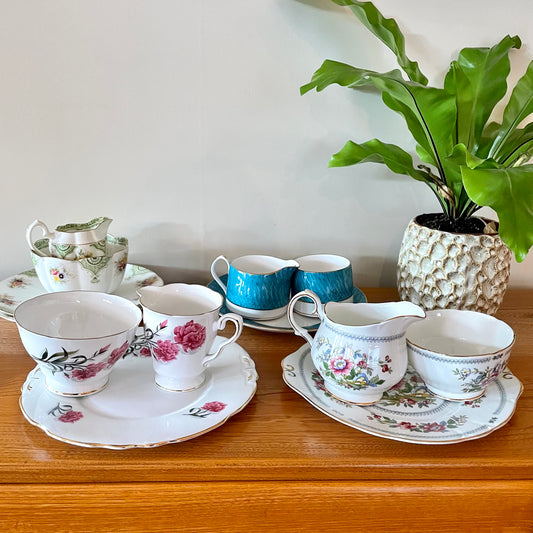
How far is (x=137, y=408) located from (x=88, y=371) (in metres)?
0.07

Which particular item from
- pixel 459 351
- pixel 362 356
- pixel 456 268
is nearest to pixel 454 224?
pixel 456 268

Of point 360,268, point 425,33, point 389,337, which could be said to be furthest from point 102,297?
point 425,33

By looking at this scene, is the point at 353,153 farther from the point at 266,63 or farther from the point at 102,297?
the point at 102,297

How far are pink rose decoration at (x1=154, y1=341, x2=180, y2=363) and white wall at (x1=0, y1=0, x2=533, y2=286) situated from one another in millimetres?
354

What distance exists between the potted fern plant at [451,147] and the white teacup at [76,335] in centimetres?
40

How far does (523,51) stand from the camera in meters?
0.85

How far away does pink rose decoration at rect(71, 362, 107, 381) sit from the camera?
573mm

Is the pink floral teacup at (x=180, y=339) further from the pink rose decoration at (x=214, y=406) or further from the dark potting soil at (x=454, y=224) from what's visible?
the dark potting soil at (x=454, y=224)

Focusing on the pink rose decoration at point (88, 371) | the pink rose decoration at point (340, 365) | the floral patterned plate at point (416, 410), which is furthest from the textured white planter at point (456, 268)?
the pink rose decoration at point (88, 371)

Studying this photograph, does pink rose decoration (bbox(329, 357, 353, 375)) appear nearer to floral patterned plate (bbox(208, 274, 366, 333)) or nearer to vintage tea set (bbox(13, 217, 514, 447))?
vintage tea set (bbox(13, 217, 514, 447))

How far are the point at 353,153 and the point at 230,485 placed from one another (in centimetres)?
49

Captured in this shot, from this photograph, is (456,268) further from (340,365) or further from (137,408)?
(137,408)

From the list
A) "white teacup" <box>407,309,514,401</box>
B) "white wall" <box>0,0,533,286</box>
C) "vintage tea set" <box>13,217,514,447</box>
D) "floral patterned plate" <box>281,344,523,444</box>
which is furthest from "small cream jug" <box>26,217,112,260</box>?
"white teacup" <box>407,309,514,401</box>

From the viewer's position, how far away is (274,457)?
1.75 ft
